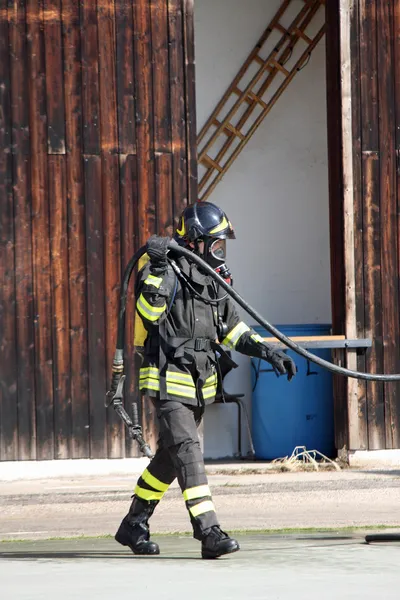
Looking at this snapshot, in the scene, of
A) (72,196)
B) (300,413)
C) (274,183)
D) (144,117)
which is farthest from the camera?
(274,183)

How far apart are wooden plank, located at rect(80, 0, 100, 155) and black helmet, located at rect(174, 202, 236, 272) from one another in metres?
3.52

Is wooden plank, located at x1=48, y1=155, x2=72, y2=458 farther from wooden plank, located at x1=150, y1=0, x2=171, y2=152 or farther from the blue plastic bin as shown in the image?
the blue plastic bin

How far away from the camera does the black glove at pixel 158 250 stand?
6395mm

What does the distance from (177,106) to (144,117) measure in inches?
11.7

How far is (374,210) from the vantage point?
34.8 feet

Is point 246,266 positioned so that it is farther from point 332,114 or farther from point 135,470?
point 135,470

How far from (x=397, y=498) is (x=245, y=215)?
13.1 ft

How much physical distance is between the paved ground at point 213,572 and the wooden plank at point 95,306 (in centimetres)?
308

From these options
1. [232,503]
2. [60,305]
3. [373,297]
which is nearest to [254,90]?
[373,297]

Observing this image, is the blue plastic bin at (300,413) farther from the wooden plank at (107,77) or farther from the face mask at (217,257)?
the face mask at (217,257)

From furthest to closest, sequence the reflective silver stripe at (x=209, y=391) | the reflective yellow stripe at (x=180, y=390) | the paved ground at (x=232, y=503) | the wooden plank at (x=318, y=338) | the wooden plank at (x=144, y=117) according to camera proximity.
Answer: the wooden plank at (x=318, y=338)
the wooden plank at (x=144, y=117)
the paved ground at (x=232, y=503)
the reflective silver stripe at (x=209, y=391)
the reflective yellow stripe at (x=180, y=390)

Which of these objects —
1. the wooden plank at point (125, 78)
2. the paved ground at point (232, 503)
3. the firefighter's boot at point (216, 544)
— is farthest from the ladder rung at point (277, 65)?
the firefighter's boot at point (216, 544)

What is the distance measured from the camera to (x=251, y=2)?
39.1 feet

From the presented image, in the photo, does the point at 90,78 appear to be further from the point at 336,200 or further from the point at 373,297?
the point at 373,297
